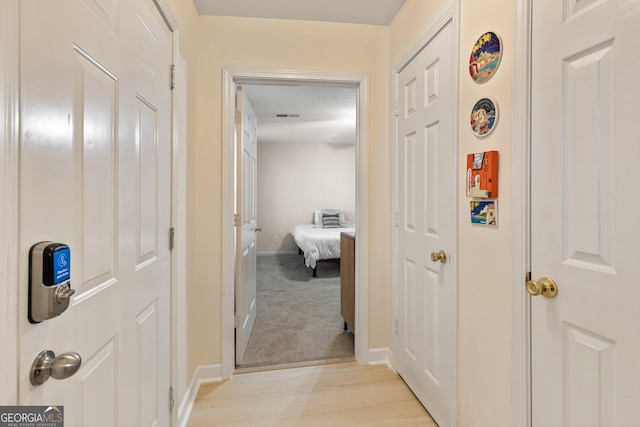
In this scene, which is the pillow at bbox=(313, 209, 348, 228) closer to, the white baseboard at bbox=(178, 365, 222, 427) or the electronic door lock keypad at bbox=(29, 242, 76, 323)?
the white baseboard at bbox=(178, 365, 222, 427)

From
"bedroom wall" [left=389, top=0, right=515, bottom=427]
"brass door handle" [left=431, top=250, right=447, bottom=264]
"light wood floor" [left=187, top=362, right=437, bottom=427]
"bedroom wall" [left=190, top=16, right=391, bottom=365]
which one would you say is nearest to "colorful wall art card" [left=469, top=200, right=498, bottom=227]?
"bedroom wall" [left=389, top=0, right=515, bottom=427]

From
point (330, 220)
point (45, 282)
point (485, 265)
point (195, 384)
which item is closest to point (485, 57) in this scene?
point (485, 265)

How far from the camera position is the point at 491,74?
48.1 inches

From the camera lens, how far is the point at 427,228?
1727mm

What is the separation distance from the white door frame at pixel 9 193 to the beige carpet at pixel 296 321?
190 centimetres

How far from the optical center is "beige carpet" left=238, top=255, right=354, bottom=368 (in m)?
2.42

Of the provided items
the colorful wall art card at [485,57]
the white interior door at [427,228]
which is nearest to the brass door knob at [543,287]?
the white interior door at [427,228]

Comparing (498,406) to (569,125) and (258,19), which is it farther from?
(258,19)

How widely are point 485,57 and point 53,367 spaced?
1693mm

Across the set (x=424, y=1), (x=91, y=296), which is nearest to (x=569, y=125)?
(x=424, y=1)

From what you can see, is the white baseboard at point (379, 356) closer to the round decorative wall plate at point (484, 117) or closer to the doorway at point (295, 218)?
the doorway at point (295, 218)

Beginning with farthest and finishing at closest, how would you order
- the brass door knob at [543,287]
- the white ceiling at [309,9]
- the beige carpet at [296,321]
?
the beige carpet at [296,321] → the white ceiling at [309,9] → the brass door knob at [543,287]

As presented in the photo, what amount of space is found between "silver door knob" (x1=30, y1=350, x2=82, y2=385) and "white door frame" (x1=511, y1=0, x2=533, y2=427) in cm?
131

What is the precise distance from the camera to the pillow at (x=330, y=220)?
6571 millimetres
